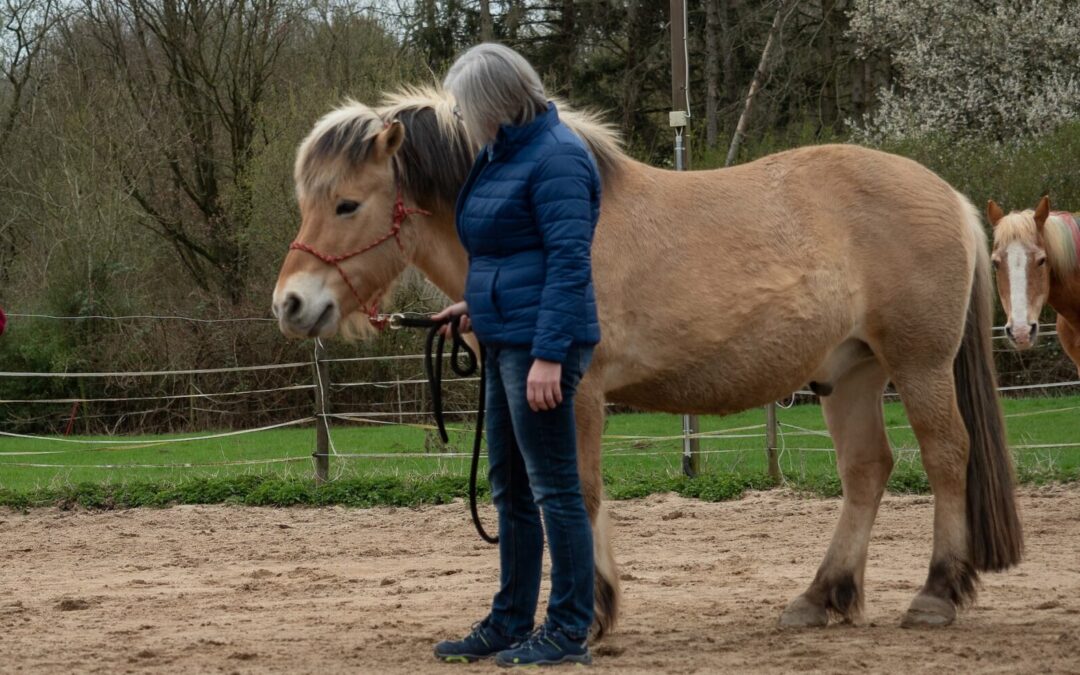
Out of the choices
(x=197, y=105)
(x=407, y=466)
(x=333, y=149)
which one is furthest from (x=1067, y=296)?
(x=197, y=105)

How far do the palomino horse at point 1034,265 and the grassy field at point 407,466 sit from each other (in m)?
1.53

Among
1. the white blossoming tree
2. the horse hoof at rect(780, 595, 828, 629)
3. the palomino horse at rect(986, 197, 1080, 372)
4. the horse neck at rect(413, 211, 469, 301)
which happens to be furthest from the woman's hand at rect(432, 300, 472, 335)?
the white blossoming tree

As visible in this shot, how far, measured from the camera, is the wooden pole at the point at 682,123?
962 centimetres

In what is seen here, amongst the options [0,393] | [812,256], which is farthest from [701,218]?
[0,393]

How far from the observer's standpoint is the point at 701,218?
432 cm

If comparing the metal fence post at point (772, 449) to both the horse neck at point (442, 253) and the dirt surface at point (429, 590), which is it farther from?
the horse neck at point (442, 253)

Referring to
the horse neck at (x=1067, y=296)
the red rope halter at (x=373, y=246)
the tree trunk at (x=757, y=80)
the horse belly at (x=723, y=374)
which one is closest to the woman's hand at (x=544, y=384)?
the horse belly at (x=723, y=374)

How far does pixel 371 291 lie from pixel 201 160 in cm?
1722

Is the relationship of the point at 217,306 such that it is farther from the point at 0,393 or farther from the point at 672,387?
the point at 672,387

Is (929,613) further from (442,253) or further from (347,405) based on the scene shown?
(347,405)

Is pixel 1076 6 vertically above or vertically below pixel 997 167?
above

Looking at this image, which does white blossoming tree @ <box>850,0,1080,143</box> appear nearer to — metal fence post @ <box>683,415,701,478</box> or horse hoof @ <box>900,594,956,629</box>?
metal fence post @ <box>683,415,701,478</box>

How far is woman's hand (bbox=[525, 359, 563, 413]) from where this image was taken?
3430 millimetres

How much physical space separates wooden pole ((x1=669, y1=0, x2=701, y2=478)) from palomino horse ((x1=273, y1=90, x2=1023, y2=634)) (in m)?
4.58
